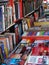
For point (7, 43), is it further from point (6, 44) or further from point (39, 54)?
point (39, 54)

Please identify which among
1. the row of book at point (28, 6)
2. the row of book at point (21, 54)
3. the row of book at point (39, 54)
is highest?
the row of book at point (28, 6)

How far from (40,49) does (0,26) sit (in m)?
0.43

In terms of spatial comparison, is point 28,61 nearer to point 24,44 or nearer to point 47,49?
point 47,49

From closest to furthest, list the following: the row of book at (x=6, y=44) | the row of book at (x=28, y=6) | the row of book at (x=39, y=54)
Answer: the row of book at (x=39, y=54)
the row of book at (x=6, y=44)
the row of book at (x=28, y=6)

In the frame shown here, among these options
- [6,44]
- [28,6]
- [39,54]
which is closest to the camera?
[39,54]

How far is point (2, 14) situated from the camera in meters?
1.90

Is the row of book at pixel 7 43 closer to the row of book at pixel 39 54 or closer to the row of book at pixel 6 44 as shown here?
the row of book at pixel 6 44

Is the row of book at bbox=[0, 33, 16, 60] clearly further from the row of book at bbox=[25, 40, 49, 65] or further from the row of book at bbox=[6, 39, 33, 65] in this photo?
the row of book at bbox=[25, 40, 49, 65]

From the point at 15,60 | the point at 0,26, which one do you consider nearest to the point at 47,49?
the point at 15,60

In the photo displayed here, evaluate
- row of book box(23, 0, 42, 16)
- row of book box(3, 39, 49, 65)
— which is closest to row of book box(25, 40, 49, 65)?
row of book box(3, 39, 49, 65)

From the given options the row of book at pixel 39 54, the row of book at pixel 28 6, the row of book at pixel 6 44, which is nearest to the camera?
the row of book at pixel 39 54

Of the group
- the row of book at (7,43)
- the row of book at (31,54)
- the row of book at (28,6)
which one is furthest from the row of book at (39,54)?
the row of book at (28,6)

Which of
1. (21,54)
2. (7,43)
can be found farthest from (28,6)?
(21,54)

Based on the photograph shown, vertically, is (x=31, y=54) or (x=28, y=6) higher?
(x=28, y=6)
